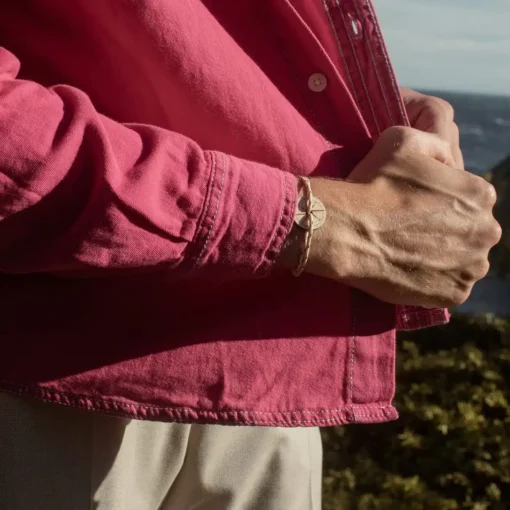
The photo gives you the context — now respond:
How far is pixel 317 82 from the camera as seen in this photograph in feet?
3.31

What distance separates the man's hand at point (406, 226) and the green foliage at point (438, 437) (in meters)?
1.41

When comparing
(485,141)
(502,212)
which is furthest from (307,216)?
(485,141)

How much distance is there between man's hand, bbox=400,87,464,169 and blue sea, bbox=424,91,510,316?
1312 millimetres

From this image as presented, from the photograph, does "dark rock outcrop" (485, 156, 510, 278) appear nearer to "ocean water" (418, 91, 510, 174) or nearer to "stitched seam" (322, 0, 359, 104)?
"ocean water" (418, 91, 510, 174)

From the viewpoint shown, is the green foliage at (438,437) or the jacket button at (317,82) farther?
the green foliage at (438,437)

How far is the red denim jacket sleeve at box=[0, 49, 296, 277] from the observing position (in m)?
0.74

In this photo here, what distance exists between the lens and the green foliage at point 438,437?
222 cm

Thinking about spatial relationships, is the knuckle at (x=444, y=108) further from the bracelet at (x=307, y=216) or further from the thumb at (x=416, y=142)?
the bracelet at (x=307, y=216)

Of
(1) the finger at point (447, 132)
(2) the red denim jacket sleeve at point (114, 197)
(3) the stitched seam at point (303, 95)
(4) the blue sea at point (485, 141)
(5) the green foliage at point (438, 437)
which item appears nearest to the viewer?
(2) the red denim jacket sleeve at point (114, 197)

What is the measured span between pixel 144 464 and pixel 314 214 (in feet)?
1.68

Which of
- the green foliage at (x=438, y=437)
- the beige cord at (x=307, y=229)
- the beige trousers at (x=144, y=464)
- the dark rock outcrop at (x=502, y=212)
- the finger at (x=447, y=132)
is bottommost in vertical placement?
the green foliage at (x=438, y=437)

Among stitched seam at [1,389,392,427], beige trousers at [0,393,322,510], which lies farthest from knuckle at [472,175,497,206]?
beige trousers at [0,393,322,510]

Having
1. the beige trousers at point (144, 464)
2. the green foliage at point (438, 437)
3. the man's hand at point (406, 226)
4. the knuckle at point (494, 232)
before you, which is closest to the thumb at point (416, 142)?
the man's hand at point (406, 226)

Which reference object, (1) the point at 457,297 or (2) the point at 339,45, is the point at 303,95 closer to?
→ (2) the point at 339,45
